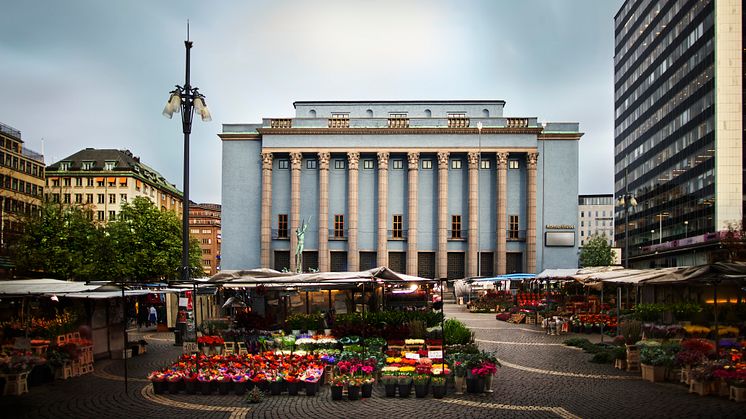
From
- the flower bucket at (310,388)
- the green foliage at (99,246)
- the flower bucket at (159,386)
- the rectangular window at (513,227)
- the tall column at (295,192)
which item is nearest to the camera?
the flower bucket at (310,388)

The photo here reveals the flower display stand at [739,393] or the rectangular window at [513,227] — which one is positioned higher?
the rectangular window at [513,227]

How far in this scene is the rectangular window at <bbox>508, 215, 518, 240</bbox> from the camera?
67250 mm

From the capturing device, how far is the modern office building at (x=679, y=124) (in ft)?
244

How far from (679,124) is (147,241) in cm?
7029

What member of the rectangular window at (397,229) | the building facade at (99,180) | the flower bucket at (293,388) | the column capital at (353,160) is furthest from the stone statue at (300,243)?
the building facade at (99,180)

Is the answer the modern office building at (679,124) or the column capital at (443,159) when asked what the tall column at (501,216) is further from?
the modern office building at (679,124)

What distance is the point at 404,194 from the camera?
68812mm

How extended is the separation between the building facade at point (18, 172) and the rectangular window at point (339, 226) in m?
39.3

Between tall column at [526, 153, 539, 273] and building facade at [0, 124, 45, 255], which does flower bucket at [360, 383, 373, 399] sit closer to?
tall column at [526, 153, 539, 273]

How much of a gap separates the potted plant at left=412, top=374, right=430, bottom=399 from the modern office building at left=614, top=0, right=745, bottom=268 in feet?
207

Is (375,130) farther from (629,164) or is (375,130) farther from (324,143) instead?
(629,164)

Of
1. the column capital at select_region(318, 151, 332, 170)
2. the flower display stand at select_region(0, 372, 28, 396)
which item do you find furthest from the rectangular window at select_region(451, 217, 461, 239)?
the flower display stand at select_region(0, 372, 28, 396)

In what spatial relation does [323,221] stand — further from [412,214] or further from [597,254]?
[597,254]

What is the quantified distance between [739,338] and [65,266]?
150ft
